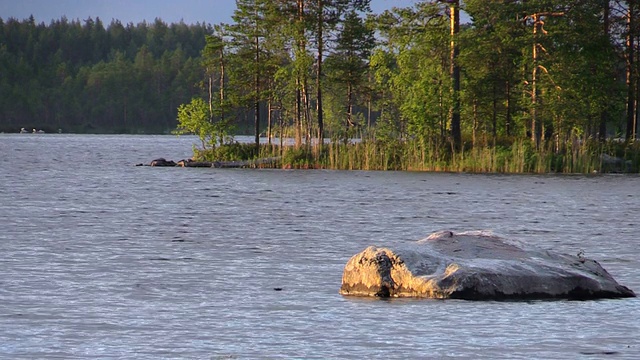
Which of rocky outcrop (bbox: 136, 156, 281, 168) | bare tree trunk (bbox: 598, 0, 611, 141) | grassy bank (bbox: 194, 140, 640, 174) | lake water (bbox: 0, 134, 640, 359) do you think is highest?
A: bare tree trunk (bbox: 598, 0, 611, 141)

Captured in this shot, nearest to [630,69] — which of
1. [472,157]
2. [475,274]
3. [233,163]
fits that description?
[472,157]

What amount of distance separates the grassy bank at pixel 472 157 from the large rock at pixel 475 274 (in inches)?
1410

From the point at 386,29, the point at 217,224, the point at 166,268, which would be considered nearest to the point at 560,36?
the point at 386,29

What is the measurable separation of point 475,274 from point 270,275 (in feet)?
13.1

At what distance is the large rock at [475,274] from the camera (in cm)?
1423

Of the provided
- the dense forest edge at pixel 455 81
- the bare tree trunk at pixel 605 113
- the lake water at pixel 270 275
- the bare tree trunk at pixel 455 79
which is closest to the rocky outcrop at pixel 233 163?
the dense forest edge at pixel 455 81

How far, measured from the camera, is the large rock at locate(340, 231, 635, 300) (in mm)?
14234

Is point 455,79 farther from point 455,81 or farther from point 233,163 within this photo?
point 233,163

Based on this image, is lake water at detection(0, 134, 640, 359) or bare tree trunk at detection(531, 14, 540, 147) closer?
lake water at detection(0, 134, 640, 359)

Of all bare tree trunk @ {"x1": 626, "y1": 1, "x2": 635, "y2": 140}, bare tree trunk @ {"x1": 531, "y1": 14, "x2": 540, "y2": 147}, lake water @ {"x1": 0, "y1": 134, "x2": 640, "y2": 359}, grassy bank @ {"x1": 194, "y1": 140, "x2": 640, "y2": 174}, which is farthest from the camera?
bare tree trunk @ {"x1": 626, "y1": 1, "x2": 635, "y2": 140}

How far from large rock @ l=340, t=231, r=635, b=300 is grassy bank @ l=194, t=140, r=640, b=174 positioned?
117 feet

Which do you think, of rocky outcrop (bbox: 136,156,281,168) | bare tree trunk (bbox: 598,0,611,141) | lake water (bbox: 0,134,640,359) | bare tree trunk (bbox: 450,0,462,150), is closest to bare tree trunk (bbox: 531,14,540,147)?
bare tree trunk (bbox: 598,0,611,141)

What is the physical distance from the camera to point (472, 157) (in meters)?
52.0

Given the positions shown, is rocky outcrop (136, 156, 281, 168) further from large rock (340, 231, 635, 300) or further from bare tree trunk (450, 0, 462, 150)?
large rock (340, 231, 635, 300)
